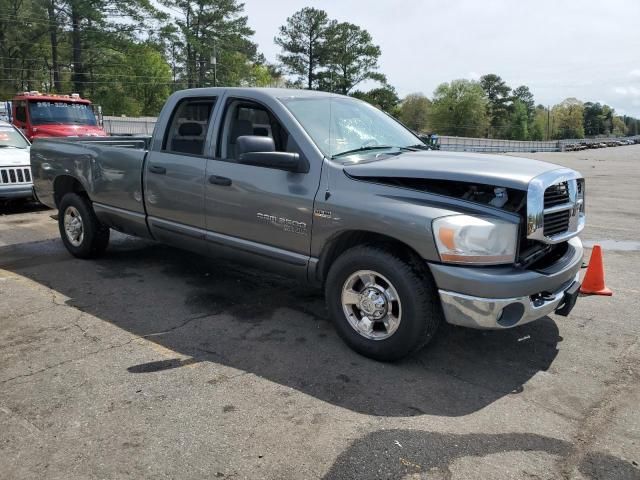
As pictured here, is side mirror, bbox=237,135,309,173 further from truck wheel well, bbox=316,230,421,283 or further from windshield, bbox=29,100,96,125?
windshield, bbox=29,100,96,125

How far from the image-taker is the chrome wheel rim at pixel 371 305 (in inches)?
143

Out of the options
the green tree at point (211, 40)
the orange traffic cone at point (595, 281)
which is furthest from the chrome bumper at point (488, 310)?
the green tree at point (211, 40)

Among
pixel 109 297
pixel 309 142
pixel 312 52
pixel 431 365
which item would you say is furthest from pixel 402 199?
pixel 312 52

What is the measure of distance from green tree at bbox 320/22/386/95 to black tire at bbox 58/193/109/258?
63.6 meters

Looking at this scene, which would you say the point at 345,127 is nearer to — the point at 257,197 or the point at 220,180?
the point at 257,197

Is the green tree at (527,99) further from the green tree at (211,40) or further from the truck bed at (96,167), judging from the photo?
the truck bed at (96,167)

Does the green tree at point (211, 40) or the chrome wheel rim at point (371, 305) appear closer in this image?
the chrome wheel rim at point (371, 305)

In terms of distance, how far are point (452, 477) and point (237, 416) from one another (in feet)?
4.05

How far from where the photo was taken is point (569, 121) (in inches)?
6324

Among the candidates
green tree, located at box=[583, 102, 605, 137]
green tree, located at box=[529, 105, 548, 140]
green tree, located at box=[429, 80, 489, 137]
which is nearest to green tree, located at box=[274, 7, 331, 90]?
green tree, located at box=[429, 80, 489, 137]

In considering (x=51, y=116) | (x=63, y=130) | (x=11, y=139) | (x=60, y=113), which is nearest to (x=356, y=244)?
(x=11, y=139)

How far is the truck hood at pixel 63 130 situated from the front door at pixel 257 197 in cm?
1169

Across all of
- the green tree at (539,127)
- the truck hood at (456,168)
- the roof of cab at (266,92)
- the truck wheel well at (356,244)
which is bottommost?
the truck wheel well at (356,244)

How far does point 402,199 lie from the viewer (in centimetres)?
355
